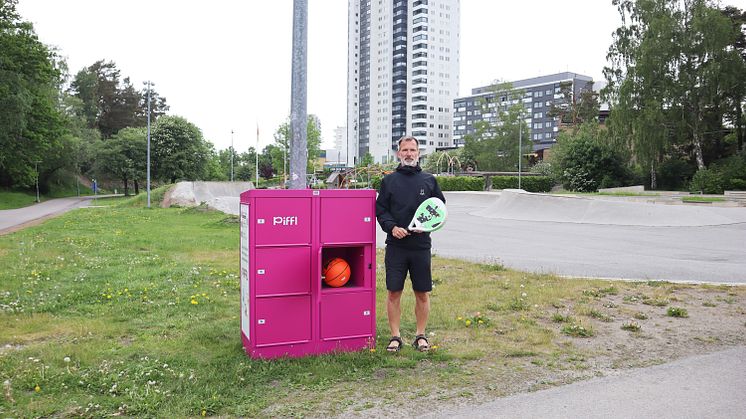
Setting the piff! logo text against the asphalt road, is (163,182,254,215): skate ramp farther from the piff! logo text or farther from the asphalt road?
the piff! logo text

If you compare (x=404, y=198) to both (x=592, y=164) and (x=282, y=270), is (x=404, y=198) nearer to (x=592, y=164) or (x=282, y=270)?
(x=282, y=270)

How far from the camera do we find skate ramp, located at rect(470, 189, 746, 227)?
18.8m

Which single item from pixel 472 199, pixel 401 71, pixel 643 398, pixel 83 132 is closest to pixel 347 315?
pixel 643 398

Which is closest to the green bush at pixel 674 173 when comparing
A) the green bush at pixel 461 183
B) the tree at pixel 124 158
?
the green bush at pixel 461 183

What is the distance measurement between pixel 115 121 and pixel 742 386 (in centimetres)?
9110

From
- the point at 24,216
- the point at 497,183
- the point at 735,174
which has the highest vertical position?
the point at 735,174

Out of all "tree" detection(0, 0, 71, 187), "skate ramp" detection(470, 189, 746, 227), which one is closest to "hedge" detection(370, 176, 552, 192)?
"skate ramp" detection(470, 189, 746, 227)

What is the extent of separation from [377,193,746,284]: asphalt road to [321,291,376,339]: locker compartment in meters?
5.35

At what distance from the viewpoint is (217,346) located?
5176mm

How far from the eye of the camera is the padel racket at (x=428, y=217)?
4914 millimetres

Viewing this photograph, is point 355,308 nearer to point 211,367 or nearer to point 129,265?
point 211,367

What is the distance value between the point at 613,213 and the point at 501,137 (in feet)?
193

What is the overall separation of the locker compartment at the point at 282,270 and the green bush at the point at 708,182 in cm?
3644

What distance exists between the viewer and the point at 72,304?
7043 mm
